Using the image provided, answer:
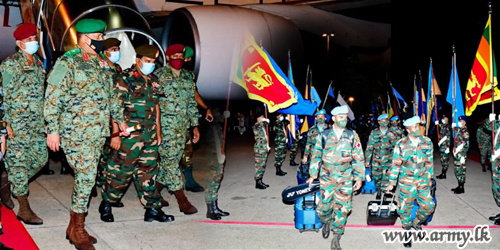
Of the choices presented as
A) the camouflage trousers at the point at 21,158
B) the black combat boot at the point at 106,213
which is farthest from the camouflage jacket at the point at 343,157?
the camouflage trousers at the point at 21,158

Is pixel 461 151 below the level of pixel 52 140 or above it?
below

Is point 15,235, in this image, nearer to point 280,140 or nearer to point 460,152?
point 280,140

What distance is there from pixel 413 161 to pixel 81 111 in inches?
139

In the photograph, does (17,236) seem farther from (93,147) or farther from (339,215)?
(339,215)

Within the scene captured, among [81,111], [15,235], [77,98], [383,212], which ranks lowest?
[383,212]

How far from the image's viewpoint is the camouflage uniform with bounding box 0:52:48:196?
4.95m

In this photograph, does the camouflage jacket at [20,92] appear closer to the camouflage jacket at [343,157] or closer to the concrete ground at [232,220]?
the concrete ground at [232,220]

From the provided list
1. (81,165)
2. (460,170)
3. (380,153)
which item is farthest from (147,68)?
(460,170)

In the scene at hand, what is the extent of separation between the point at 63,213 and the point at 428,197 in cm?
421

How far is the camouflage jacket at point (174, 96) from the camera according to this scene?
5625mm

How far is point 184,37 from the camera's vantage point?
12.4 metres

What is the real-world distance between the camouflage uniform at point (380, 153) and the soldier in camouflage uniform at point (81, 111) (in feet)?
15.6

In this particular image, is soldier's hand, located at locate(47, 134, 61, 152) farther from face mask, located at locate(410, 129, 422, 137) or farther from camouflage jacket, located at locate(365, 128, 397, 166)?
camouflage jacket, located at locate(365, 128, 397, 166)

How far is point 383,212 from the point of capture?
5262 millimetres
